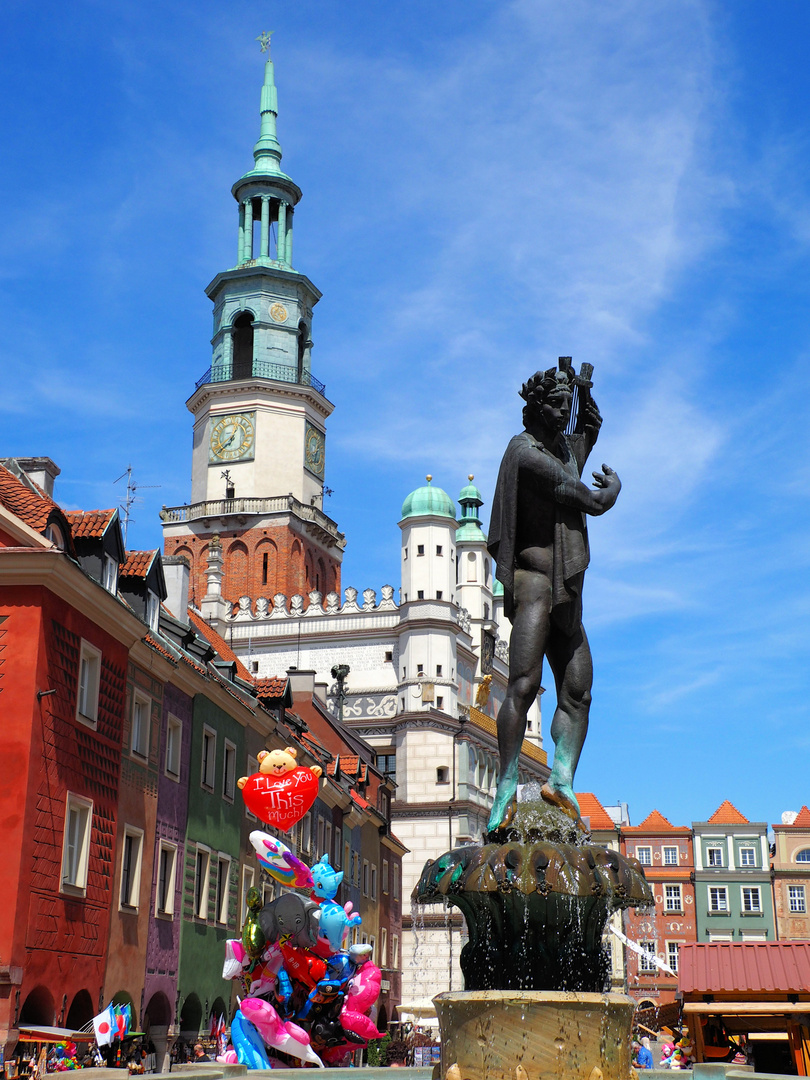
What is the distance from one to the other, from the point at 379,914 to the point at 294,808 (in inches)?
1270

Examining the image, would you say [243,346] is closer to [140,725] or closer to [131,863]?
[140,725]

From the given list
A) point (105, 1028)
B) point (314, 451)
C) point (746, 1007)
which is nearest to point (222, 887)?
point (105, 1028)

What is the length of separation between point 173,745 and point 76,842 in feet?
18.2

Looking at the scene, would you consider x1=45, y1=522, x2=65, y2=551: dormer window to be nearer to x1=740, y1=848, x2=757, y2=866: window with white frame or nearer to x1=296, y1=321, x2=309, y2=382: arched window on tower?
x1=740, y1=848, x2=757, y2=866: window with white frame

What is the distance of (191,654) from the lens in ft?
107

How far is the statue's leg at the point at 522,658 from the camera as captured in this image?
Answer: 360 inches

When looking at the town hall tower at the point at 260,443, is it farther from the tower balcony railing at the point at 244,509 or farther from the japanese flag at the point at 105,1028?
the japanese flag at the point at 105,1028

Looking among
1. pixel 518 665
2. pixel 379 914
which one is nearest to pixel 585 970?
pixel 518 665

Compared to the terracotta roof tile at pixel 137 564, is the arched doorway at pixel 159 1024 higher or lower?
lower

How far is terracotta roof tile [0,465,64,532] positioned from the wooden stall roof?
40.9 ft

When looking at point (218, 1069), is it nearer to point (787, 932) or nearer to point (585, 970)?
point (585, 970)

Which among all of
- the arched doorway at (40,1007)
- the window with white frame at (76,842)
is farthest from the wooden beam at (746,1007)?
the window with white frame at (76,842)

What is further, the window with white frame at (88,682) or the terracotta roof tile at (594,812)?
the terracotta roof tile at (594,812)

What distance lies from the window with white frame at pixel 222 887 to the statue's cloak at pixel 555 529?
23399 mm
